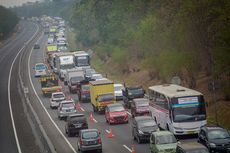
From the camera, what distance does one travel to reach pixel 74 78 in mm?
77375

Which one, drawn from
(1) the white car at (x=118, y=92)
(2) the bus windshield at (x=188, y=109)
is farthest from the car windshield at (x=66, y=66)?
(2) the bus windshield at (x=188, y=109)

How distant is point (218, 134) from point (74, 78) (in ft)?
140

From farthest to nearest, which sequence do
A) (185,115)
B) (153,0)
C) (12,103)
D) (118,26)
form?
1. (118,26)
2. (153,0)
3. (12,103)
4. (185,115)

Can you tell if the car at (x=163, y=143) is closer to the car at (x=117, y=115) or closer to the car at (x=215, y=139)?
the car at (x=215, y=139)

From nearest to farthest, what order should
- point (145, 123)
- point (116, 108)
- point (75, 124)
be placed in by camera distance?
1. point (145, 123)
2. point (75, 124)
3. point (116, 108)

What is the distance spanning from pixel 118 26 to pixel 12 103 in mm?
40696

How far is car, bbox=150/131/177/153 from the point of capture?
35531mm

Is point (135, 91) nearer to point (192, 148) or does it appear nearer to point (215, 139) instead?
point (215, 139)

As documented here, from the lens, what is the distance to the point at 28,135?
51875 mm

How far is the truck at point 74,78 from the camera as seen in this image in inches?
3039

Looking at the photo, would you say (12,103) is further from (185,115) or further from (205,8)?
(185,115)

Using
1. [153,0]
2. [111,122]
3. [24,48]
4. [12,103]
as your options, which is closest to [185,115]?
[111,122]

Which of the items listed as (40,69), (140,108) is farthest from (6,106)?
(40,69)

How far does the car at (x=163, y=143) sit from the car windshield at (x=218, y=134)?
6.82 feet
